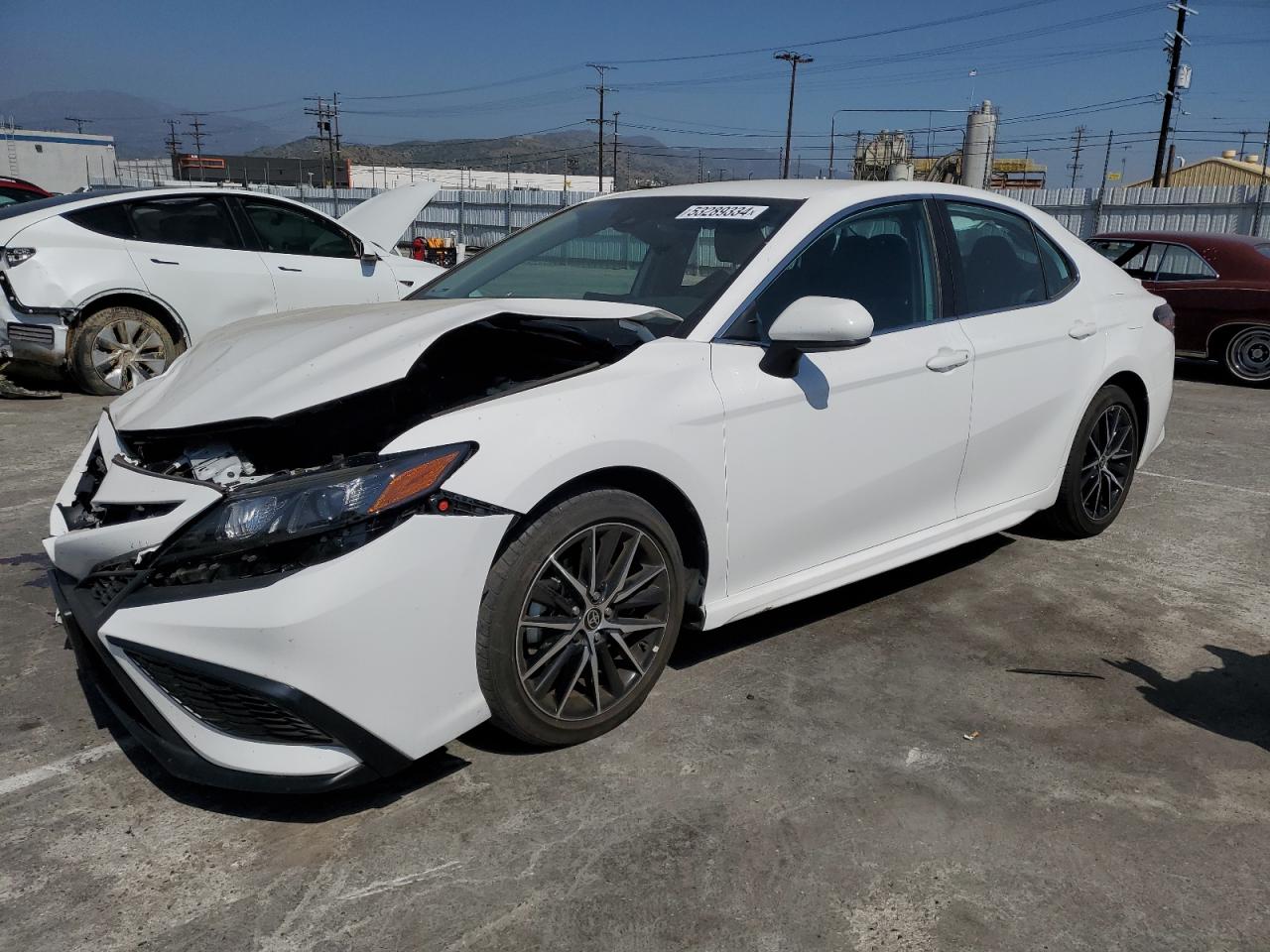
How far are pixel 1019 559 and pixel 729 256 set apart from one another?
7.28 feet

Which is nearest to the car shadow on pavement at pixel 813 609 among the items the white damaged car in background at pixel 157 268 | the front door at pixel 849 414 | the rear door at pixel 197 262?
the front door at pixel 849 414

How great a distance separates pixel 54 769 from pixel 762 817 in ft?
6.29

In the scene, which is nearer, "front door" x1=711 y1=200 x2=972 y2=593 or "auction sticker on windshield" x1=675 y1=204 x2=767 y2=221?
"front door" x1=711 y1=200 x2=972 y2=593

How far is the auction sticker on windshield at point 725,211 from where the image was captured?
362cm

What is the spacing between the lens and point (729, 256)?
11.3 ft

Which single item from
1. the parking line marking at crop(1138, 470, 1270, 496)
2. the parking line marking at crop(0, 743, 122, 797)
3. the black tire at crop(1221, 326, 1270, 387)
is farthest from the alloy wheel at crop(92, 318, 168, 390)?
the black tire at crop(1221, 326, 1270, 387)

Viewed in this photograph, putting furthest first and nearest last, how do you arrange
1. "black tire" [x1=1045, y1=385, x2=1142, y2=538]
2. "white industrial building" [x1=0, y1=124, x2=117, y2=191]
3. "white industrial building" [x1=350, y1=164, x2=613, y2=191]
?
"white industrial building" [x1=350, y1=164, x2=613, y2=191], "white industrial building" [x1=0, y1=124, x2=117, y2=191], "black tire" [x1=1045, y1=385, x2=1142, y2=538]

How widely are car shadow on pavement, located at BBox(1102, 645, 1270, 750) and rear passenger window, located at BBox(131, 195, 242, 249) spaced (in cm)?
730

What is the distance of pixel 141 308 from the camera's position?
8.05 metres

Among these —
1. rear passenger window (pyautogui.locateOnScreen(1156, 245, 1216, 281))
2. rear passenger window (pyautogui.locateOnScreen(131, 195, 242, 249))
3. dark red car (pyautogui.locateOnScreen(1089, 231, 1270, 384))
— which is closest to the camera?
rear passenger window (pyautogui.locateOnScreen(131, 195, 242, 249))

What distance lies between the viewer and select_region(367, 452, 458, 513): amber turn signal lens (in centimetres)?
240

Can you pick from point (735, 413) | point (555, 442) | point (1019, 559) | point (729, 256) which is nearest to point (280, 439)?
point (555, 442)

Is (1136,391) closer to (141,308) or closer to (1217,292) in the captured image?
(1217,292)

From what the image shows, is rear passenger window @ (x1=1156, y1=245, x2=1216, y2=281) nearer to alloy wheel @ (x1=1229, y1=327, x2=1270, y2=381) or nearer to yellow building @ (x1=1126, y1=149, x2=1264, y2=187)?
alloy wheel @ (x1=1229, y1=327, x2=1270, y2=381)
